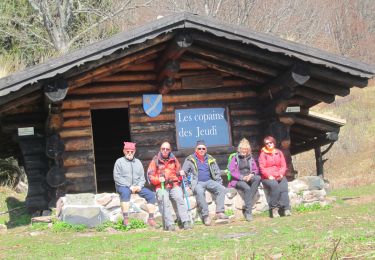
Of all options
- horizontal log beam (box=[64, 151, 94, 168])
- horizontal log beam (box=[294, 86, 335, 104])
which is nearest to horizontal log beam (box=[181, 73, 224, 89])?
horizontal log beam (box=[294, 86, 335, 104])

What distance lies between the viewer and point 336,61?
10984 mm

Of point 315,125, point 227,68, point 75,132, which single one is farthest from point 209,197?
point 315,125

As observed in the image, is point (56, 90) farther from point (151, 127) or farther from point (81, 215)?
point (151, 127)

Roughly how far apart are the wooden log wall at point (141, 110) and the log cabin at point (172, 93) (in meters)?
0.02

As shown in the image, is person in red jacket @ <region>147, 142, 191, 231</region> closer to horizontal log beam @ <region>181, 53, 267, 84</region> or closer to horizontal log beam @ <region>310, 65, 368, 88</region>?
horizontal log beam @ <region>181, 53, 267, 84</region>

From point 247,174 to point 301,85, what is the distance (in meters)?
2.35

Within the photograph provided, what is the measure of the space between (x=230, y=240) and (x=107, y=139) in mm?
10581

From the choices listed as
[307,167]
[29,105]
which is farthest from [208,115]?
[307,167]

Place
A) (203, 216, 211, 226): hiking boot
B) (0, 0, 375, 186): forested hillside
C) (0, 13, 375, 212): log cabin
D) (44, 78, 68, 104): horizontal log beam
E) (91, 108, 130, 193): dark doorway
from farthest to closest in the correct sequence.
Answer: (0, 0, 375, 186): forested hillside
(91, 108, 130, 193): dark doorway
(0, 13, 375, 212): log cabin
(203, 216, 211, 226): hiking boot
(44, 78, 68, 104): horizontal log beam

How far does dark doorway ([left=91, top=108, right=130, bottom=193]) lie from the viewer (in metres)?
17.4

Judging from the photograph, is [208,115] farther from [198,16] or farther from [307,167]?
[307,167]

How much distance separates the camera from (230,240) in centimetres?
771

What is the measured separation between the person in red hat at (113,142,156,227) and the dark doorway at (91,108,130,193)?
22.8 feet

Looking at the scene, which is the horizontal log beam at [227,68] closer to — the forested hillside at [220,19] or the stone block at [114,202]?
the stone block at [114,202]
